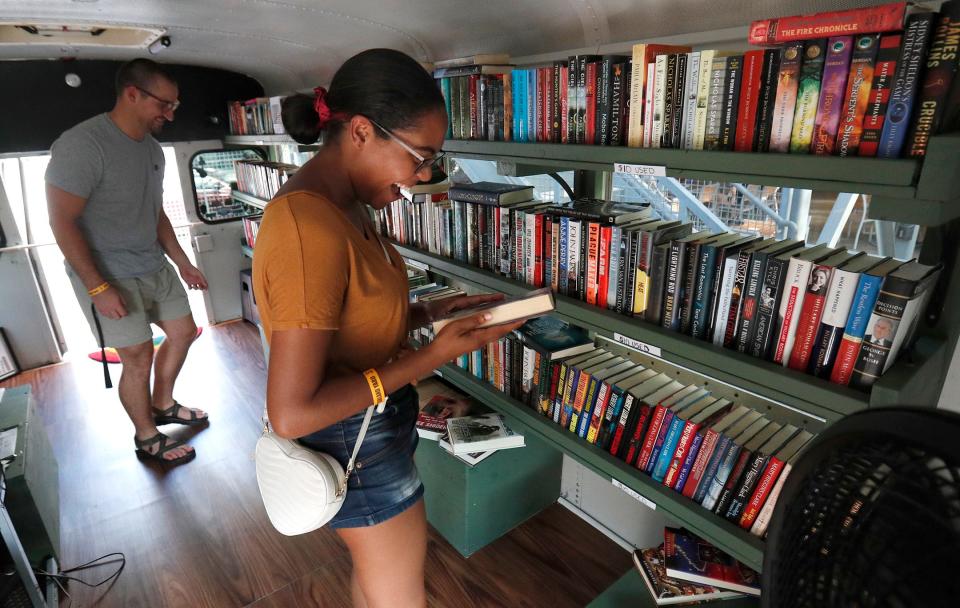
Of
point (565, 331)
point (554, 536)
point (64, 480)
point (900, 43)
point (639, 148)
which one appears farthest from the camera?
point (64, 480)

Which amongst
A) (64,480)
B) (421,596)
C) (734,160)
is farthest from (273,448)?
(64,480)

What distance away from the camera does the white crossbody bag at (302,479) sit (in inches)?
44.4

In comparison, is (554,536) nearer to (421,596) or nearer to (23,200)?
(421,596)

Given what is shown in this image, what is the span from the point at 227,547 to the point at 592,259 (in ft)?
6.37

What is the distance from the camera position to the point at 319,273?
2.99 feet

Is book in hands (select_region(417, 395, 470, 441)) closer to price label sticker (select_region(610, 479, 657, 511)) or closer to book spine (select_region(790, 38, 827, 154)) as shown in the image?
price label sticker (select_region(610, 479, 657, 511))

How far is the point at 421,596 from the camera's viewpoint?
1393mm

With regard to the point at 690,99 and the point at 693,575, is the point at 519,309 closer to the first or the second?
the point at 690,99

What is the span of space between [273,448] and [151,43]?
3049 millimetres

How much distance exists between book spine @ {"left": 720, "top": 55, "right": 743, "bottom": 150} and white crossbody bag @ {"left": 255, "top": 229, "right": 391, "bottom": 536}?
821 millimetres

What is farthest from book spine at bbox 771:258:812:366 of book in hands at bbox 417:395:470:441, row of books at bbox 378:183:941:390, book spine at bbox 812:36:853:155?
book in hands at bbox 417:395:470:441

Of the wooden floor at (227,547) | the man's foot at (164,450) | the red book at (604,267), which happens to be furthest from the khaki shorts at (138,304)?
the red book at (604,267)

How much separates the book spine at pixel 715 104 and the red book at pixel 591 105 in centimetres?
34

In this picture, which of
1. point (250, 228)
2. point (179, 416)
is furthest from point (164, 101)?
point (250, 228)
